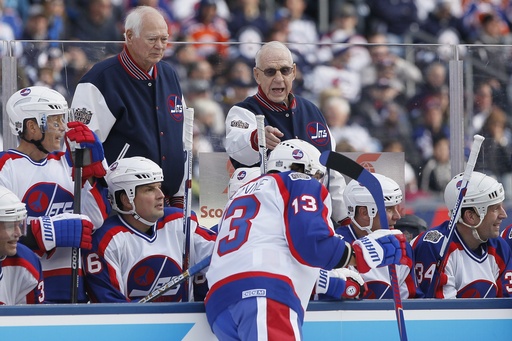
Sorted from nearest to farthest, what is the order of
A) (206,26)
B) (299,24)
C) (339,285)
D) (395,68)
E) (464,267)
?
(339,285) → (464,267) → (395,68) → (206,26) → (299,24)

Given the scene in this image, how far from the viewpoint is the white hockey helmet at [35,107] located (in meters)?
4.63

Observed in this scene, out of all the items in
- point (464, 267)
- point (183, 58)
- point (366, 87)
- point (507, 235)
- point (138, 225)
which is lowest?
point (464, 267)

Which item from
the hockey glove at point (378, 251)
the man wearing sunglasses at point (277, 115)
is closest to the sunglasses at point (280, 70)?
the man wearing sunglasses at point (277, 115)

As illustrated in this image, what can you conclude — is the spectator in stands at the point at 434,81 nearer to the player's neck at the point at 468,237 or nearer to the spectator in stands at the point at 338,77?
the spectator in stands at the point at 338,77

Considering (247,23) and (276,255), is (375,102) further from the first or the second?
(247,23)

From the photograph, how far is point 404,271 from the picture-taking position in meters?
4.68

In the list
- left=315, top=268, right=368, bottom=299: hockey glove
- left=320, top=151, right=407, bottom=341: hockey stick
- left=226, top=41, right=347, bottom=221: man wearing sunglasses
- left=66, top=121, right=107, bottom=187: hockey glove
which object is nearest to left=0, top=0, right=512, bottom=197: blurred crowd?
left=226, top=41, right=347, bottom=221: man wearing sunglasses

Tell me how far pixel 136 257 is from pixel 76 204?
1.01 feet

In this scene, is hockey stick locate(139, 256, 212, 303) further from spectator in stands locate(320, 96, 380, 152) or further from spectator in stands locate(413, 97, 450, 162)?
spectator in stands locate(413, 97, 450, 162)

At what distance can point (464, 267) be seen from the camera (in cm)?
493

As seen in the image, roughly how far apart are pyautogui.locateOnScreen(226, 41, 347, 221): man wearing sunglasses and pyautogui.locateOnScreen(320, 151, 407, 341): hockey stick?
3.15 feet

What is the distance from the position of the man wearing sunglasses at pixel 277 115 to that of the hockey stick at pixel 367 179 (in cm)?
96

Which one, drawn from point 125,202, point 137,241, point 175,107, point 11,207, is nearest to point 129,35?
point 175,107

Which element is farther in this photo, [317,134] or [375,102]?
[375,102]
